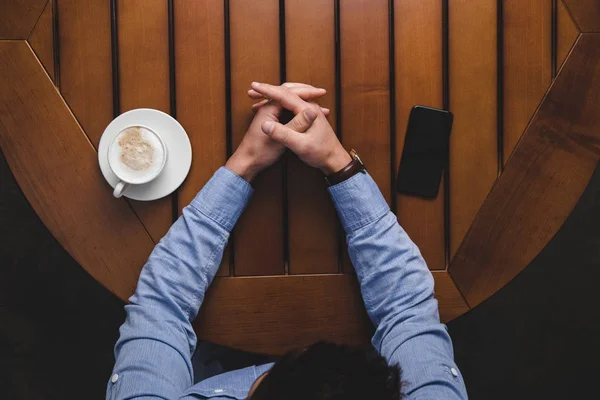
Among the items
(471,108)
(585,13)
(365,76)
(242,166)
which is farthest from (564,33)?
(242,166)

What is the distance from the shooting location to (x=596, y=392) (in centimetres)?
138

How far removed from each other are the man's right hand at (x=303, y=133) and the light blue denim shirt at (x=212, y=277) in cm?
5

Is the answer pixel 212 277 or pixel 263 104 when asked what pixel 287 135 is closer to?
pixel 263 104

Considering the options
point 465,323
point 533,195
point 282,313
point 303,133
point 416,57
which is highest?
point 416,57

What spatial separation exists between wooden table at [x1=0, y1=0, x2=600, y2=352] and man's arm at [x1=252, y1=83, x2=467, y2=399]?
0.03 metres

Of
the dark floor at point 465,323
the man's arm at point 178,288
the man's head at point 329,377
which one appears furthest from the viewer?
the dark floor at point 465,323

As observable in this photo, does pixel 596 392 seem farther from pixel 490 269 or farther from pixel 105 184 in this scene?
pixel 105 184

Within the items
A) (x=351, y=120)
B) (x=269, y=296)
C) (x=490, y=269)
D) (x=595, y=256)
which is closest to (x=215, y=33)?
(x=351, y=120)

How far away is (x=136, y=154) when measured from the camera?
2.47 feet

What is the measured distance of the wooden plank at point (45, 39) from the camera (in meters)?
0.78

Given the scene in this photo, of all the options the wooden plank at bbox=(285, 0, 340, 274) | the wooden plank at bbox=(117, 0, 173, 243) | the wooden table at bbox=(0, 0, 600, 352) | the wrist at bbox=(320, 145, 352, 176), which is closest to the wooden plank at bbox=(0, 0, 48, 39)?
the wooden table at bbox=(0, 0, 600, 352)

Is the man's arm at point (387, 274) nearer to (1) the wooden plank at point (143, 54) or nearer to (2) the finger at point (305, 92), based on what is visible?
(2) the finger at point (305, 92)

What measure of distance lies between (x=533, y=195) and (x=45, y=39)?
748 millimetres

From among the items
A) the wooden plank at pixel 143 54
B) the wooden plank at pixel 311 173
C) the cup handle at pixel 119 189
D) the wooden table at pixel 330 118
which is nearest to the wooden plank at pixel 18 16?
the wooden table at pixel 330 118
